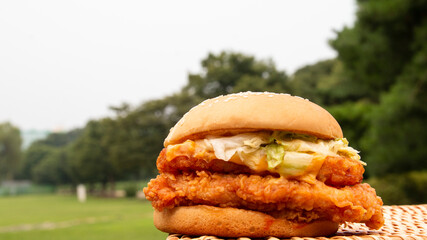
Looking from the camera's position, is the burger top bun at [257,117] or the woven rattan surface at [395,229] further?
the burger top bun at [257,117]

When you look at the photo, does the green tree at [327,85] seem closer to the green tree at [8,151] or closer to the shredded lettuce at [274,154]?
the shredded lettuce at [274,154]

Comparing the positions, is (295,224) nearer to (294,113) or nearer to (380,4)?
(294,113)

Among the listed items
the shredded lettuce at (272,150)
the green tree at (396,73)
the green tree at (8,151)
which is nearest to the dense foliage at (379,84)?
the green tree at (396,73)

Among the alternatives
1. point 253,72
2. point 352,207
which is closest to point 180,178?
point 352,207

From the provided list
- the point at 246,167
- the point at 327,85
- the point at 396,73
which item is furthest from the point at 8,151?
the point at 246,167

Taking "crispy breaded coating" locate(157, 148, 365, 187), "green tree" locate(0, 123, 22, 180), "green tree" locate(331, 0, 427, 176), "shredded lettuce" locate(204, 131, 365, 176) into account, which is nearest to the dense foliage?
"green tree" locate(331, 0, 427, 176)

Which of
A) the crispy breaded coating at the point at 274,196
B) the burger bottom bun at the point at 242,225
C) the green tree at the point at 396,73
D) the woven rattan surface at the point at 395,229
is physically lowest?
the woven rattan surface at the point at 395,229
